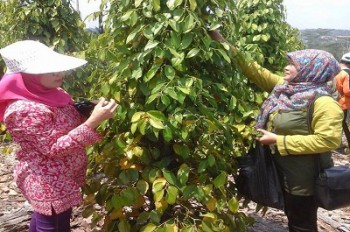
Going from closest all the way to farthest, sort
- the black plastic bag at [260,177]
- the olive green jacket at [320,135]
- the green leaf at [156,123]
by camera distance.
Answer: the green leaf at [156,123], the olive green jacket at [320,135], the black plastic bag at [260,177]

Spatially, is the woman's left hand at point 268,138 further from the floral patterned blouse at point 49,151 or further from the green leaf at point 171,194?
the floral patterned blouse at point 49,151

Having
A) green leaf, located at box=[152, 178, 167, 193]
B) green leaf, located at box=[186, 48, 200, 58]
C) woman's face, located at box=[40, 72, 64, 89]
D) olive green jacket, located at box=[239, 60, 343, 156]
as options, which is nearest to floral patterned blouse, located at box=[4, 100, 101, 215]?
woman's face, located at box=[40, 72, 64, 89]

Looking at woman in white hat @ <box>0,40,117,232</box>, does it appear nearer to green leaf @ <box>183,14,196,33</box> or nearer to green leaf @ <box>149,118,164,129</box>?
green leaf @ <box>149,118,164,129</box>

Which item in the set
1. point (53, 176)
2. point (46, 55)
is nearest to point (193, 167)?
point (53, 176)

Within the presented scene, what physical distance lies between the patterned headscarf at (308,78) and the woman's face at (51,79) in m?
1.28

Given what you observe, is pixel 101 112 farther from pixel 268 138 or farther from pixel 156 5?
pixel 268 138

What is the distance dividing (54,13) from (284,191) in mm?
3876

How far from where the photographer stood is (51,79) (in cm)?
207

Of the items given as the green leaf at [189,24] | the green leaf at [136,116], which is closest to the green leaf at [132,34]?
the green leaf at [189,24]

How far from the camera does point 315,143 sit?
90.1 inches

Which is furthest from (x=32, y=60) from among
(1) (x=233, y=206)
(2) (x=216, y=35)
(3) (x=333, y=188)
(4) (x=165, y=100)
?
(3) (x=333, y=188)

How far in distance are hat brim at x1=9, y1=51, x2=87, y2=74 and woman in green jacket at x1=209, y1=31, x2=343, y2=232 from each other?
2.65 feet

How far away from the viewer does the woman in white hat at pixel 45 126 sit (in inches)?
78.4

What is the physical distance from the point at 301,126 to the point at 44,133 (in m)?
1.43
